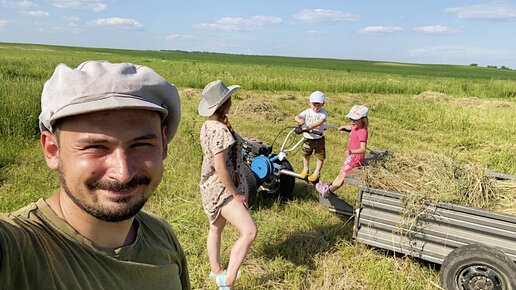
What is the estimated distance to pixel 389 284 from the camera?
11.4ft

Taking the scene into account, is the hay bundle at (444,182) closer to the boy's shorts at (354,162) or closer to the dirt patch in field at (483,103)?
the boy's shorts at (354,162)

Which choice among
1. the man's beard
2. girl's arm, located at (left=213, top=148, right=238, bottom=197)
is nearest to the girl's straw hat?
girl's arm, located at (left=213, top=148, right=238, bottom=197)

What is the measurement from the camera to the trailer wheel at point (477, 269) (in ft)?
9.74

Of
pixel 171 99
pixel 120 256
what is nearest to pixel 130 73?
pixel 171 99

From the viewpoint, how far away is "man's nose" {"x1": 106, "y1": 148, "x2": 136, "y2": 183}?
1008mm

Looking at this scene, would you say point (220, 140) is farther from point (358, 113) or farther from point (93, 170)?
point (358, 113)

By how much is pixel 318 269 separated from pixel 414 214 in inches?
47.8

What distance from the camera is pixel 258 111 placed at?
39.0 ft

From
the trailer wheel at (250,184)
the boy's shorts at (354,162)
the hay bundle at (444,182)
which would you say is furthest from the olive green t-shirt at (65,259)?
the boy's shorts at (354,162)

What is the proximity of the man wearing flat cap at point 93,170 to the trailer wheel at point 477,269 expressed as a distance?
10.1ft

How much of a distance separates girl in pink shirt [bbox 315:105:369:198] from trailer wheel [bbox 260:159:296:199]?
67 cm

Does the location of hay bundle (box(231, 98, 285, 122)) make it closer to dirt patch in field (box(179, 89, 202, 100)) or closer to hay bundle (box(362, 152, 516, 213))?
dirt patch in field (box(179, 89, 202, 100))

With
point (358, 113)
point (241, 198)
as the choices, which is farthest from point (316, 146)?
point (241, 198)

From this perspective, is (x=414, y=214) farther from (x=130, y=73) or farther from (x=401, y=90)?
(x=401, y=90)
